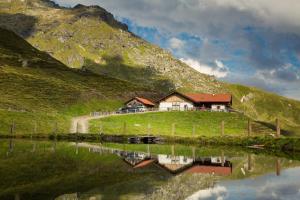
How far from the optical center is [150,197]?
2159cm

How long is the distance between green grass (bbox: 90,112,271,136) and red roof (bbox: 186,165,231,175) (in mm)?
66528

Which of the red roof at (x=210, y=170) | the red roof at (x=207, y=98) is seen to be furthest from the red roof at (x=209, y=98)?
the red roof at (x=210, y=170)

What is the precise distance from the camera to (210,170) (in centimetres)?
3497

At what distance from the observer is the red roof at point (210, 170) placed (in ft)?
110

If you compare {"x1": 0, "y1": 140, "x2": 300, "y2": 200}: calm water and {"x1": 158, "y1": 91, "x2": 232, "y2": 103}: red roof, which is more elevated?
{"x1": 158, "y1": 91, "x2": 232, "y2": 103}: red roof

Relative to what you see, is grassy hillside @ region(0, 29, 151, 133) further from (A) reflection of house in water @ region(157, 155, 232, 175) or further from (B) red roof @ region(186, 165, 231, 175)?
(B) red roof @ region(186, 165, 231, 175)

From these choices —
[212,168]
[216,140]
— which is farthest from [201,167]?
[216,140]

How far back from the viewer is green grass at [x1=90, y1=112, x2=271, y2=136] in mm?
106875

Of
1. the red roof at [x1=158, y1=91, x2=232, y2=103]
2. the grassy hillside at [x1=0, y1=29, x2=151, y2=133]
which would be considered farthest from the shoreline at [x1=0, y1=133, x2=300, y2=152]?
the red roof at [x1=158, y1=91, x2=232, y2=103]

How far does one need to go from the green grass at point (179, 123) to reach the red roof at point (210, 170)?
66.5m

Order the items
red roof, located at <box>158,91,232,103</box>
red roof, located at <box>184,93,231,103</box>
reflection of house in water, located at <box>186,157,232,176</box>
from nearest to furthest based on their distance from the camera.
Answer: reflection of house in water, located at <box>186,157,232,176</box>, red roof, located at <box>158,91,232,103</box>, red roof, located at <box>184,93,231,103</box>

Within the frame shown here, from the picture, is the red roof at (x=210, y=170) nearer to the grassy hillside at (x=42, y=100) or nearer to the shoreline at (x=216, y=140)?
the shoreline at (x=216, y=140)

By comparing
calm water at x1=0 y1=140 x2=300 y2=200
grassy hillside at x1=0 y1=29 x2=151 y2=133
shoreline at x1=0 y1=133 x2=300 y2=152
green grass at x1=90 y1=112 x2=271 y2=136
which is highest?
grassy hillside at x1=0 y1=29 x2=151 y2=133

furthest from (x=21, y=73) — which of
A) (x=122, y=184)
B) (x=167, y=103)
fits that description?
(x=122, y=184)
